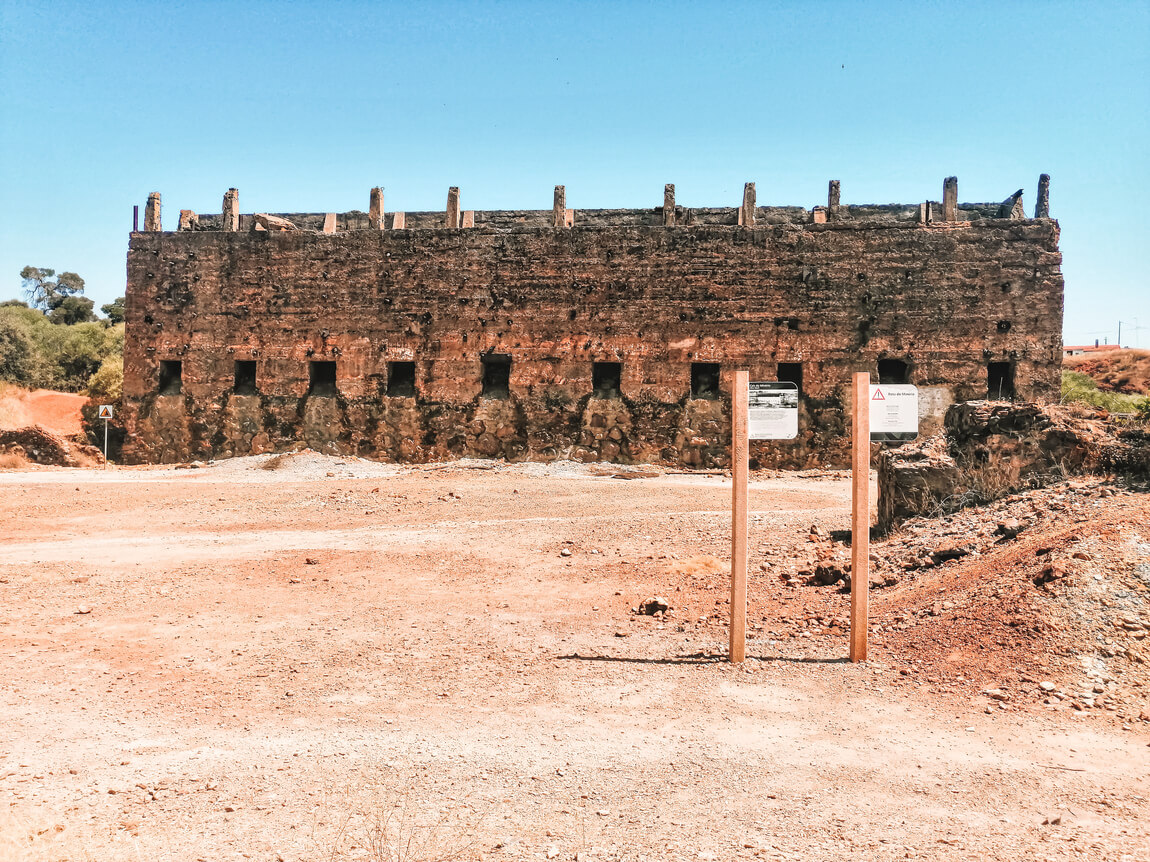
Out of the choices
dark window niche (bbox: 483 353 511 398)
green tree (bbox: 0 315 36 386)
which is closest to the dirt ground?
dark window niche (bbox: 483 353 511 398)

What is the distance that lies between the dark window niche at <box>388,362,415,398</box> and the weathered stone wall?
0.88 feet

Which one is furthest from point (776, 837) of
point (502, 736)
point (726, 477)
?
point (726, 477)

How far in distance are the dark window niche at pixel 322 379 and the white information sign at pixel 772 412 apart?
1563 cm

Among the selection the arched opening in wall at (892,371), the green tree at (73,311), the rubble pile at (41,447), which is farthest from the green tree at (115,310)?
the arched opening in wall at (892,371)

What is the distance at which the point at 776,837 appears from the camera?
3.38 metres

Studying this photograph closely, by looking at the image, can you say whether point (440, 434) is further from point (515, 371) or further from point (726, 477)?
point (726, 477)

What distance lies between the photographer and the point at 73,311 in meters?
57.4

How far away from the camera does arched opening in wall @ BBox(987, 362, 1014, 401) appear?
59.6 feet

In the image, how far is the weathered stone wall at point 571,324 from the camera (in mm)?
18156

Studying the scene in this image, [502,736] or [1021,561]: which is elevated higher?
[1021,561]

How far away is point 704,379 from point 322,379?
9252 millimetres

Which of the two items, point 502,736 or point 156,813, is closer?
point 156,813

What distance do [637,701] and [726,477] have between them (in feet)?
41.6

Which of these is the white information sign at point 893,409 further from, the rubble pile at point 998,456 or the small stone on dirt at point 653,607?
the rubble pile at point 998,456
